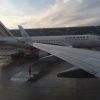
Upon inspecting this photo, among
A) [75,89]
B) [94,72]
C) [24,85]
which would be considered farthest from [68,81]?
[94,72]

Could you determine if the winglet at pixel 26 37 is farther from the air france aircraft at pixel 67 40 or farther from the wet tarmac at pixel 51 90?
the air france aircraft at pixel 67 40

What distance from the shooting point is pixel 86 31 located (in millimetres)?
61312

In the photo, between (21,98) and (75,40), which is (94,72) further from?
(75,40)

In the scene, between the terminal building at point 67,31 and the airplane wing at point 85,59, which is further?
the terminal building at point 67,31

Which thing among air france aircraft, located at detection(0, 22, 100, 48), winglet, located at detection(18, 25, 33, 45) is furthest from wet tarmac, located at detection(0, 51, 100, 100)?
air france aircraft, located at detection(0, 22, 100, 48)

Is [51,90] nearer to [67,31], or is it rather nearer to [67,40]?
[67,40]

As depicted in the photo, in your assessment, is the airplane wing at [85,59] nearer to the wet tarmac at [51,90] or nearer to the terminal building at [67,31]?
the wet tarmac at [51,90]

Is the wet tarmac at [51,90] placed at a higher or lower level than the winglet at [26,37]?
lower

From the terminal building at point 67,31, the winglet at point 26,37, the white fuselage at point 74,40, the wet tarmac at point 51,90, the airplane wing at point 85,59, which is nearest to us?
the airplane wing at point 85,59

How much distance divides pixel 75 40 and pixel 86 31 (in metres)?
37.3

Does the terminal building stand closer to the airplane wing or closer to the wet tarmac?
Answer: the wet tarmac

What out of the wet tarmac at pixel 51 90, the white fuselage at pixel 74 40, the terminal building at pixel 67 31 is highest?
the terminal building at pixel 67 31

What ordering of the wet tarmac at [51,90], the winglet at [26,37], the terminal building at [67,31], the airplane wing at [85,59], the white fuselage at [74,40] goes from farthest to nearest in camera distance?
the terminal building at [67,31]
the white fuselage at [74,40]
the winglet at [26,37]
the wet tarmac at [51,90]
the airplane wing at [85,59]

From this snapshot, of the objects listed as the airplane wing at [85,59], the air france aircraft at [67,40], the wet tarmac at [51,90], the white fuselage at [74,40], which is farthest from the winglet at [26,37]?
the airplane wing at [85,59]
